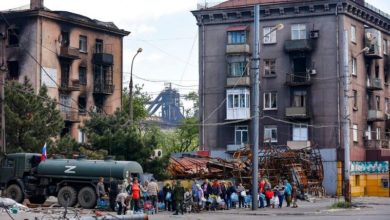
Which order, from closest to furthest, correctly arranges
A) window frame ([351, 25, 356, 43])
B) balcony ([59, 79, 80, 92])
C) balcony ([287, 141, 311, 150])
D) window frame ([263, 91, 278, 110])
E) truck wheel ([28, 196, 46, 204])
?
truck wheel ([28, 196, 46, 204]) < balcony ([287, 141, 311, 150]) < balcony ([59, 79, 80, 92]) < window frame ([263, 91, 278, 110]) < window frame ([351, 25, 356, 43])

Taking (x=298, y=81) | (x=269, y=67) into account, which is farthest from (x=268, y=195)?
(x=269, y=67)

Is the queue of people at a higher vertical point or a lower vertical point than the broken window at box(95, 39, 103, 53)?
lower

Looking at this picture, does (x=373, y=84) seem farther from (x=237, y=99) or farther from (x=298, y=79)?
(x=237, y=99)

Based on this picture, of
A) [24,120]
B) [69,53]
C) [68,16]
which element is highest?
[68,16]

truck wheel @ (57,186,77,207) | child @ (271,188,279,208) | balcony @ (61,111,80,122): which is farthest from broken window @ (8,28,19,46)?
child @ (271,188,279,208)

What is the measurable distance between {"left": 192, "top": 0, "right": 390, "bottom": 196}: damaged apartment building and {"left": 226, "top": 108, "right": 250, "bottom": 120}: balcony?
0.28ft

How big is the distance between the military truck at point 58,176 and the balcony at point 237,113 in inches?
1107

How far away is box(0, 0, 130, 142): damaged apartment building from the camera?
6256 centimetres

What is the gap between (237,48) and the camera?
213 feet

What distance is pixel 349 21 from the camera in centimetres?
6412

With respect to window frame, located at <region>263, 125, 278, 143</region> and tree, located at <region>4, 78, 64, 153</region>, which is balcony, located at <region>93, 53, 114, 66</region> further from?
tree, located at <region>4, 78, 64, 153</region>

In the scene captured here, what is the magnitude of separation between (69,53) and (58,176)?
28.7 metres

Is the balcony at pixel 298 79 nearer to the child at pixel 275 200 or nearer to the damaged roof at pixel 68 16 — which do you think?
the damaged roof at pixel 68 16

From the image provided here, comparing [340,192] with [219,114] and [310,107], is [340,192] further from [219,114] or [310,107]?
[219,114]
